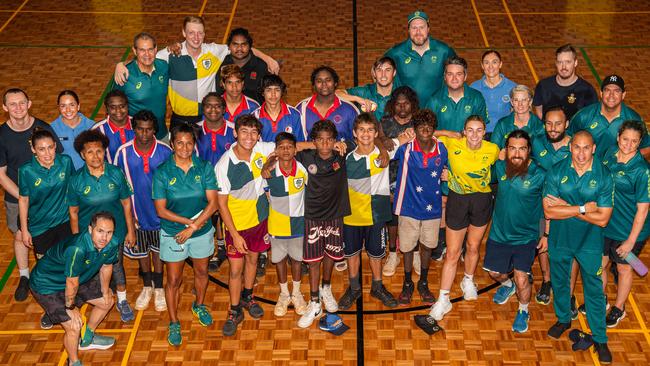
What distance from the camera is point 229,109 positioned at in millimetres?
7637

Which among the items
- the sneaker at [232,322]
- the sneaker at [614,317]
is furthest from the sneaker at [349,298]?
the sneaker at [614,317]

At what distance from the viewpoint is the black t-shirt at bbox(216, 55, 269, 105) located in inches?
329

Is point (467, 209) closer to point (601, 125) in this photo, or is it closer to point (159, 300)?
point (601, 125)

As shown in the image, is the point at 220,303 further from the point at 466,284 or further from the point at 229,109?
the point at 466,284

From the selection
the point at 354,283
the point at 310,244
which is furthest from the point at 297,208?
the point at 354,283

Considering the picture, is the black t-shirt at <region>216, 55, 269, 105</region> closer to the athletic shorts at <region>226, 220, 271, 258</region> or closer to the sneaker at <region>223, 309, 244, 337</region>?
the athletic shorts at <region>226, 220, 271, 258</region>

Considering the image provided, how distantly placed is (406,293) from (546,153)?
1.87 m

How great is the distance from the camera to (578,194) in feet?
21.3

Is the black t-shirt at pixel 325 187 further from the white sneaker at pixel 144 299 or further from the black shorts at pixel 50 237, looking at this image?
the black shorts at pixel 50 237

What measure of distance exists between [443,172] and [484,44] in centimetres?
705

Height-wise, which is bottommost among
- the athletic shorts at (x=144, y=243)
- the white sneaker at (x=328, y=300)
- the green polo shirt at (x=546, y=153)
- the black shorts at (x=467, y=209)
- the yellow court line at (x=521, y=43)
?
the white sneaker at (x=328, y=300)

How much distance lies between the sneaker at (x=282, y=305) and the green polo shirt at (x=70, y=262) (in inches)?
66.2

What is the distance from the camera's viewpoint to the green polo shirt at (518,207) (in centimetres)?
664

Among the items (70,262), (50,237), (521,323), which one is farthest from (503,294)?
(50,237)
